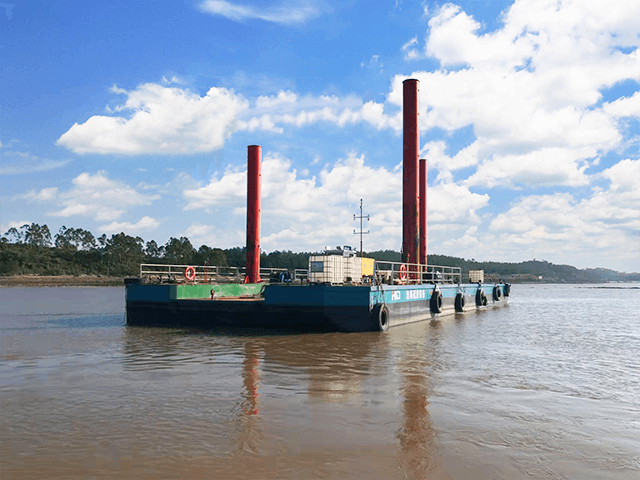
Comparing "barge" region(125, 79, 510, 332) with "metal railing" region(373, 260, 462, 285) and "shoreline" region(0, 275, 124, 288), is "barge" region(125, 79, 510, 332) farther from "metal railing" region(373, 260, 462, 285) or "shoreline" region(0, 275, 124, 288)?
"shoreline" region(0, 275, 124, 288)

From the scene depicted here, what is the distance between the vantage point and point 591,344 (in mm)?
19328

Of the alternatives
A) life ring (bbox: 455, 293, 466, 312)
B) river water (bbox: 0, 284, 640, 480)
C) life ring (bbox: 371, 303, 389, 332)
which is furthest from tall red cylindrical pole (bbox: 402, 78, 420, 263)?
river water (bbox: 0, 284, 640, 480)

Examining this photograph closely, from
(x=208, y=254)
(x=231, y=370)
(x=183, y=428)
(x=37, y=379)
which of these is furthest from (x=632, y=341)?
(x=208, y=254)

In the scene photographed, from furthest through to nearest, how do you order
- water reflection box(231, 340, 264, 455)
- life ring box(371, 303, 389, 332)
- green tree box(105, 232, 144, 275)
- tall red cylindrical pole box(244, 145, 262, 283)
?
green tree box(105, 232, 144, 275)
tall red cylindrical pole box(244, 145, 262, 283)
life ring box(371, 303, 389, 332)
water reflection box(231, 340, 264, 455)

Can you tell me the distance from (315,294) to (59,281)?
136 meters

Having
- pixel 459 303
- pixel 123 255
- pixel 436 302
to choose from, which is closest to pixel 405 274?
pixel 436 302

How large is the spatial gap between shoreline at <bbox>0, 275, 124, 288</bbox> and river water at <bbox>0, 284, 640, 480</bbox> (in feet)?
438

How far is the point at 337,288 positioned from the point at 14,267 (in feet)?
481

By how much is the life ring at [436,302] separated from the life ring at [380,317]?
7611mm

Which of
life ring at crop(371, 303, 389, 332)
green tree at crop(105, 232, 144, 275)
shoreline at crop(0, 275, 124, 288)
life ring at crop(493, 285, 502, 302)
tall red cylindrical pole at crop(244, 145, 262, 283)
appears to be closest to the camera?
life ring at crop(371, 303, 389, 332)

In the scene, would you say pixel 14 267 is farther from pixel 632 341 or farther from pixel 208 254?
pixel 632 341

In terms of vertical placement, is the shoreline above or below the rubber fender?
below

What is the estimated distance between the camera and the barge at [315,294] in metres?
21.1

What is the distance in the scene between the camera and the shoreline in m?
133
